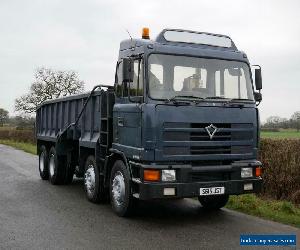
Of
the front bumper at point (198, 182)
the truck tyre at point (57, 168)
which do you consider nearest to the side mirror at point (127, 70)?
the front bumper at point (198, 182)

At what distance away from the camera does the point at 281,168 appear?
9852 millimetres

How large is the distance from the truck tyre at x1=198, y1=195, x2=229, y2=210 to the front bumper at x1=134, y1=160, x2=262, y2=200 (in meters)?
0.96

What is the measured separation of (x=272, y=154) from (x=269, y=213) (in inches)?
94.2

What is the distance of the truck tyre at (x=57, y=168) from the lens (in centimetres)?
1142

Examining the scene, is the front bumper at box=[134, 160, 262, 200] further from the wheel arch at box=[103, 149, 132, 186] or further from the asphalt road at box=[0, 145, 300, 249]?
the wheel arch at box=[103, 149, 132, 186]

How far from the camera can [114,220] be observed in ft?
24.2

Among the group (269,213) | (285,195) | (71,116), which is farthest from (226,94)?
(71,116)

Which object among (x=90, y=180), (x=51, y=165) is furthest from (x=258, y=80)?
(x=51, y=165)

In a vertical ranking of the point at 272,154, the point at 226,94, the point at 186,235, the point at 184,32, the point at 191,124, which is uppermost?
the point at 184,32

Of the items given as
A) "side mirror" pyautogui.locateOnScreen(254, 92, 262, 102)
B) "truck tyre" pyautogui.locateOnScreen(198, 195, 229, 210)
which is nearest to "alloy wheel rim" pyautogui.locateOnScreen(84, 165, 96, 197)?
"truck tyre" pyautogui.locateOnScreen(198, 195, 229, 210)

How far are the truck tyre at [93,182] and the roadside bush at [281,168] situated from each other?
3944mm

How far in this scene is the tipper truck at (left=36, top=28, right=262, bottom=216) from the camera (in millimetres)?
6828

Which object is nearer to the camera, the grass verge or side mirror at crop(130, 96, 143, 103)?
side mirror at crop(130, 96, 143, 103)

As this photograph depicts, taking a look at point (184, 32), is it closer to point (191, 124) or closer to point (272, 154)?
point (191, 124)
